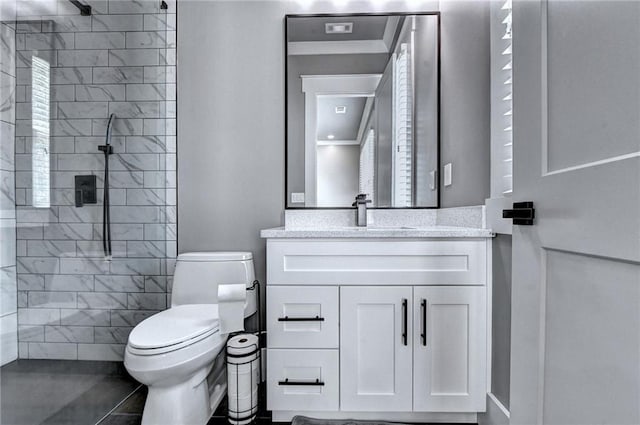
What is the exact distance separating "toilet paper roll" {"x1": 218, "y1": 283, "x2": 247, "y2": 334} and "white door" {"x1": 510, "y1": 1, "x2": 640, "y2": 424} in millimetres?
1021

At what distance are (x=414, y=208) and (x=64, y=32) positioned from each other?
74.5 inches

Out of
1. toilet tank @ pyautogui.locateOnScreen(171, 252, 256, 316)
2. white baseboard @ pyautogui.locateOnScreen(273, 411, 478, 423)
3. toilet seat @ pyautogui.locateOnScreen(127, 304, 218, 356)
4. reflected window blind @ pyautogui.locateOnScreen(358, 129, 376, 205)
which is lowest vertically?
white baseboard @ pyautogui.locateOnScreen(273, 411, 478, 423)

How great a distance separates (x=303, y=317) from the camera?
1430mm

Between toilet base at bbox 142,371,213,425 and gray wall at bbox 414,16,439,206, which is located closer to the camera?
toilet base at bbox 142,371,213,425

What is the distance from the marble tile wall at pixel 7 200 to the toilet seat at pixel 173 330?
40 cm

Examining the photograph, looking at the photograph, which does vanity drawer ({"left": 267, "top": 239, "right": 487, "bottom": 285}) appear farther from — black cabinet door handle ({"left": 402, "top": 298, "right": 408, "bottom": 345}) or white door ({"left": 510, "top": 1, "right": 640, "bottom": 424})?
white door ({"left": 510, "top": 1, "right": 640, "bottom": 424})

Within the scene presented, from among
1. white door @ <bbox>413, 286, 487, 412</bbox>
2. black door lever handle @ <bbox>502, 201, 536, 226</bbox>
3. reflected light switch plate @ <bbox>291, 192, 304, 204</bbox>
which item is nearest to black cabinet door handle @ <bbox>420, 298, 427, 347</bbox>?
white door @ <bbox>413, 286, 487, 412</bbox>

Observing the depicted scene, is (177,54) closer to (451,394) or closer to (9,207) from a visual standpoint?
(9,207)

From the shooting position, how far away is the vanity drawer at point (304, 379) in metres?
1.42

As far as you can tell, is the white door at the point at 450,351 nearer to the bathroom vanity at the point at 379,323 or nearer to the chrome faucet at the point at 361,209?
the bathroom vanity at the point at 379,323

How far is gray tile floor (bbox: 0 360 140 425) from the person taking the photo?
3.98 feet

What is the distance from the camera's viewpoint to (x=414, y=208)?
6.48 feet

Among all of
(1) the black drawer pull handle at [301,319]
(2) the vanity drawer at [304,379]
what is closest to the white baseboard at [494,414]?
(2) the vanity drawer at [304,379]

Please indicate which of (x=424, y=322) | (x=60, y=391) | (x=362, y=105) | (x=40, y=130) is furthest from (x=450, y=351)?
(x=40, y=130)
